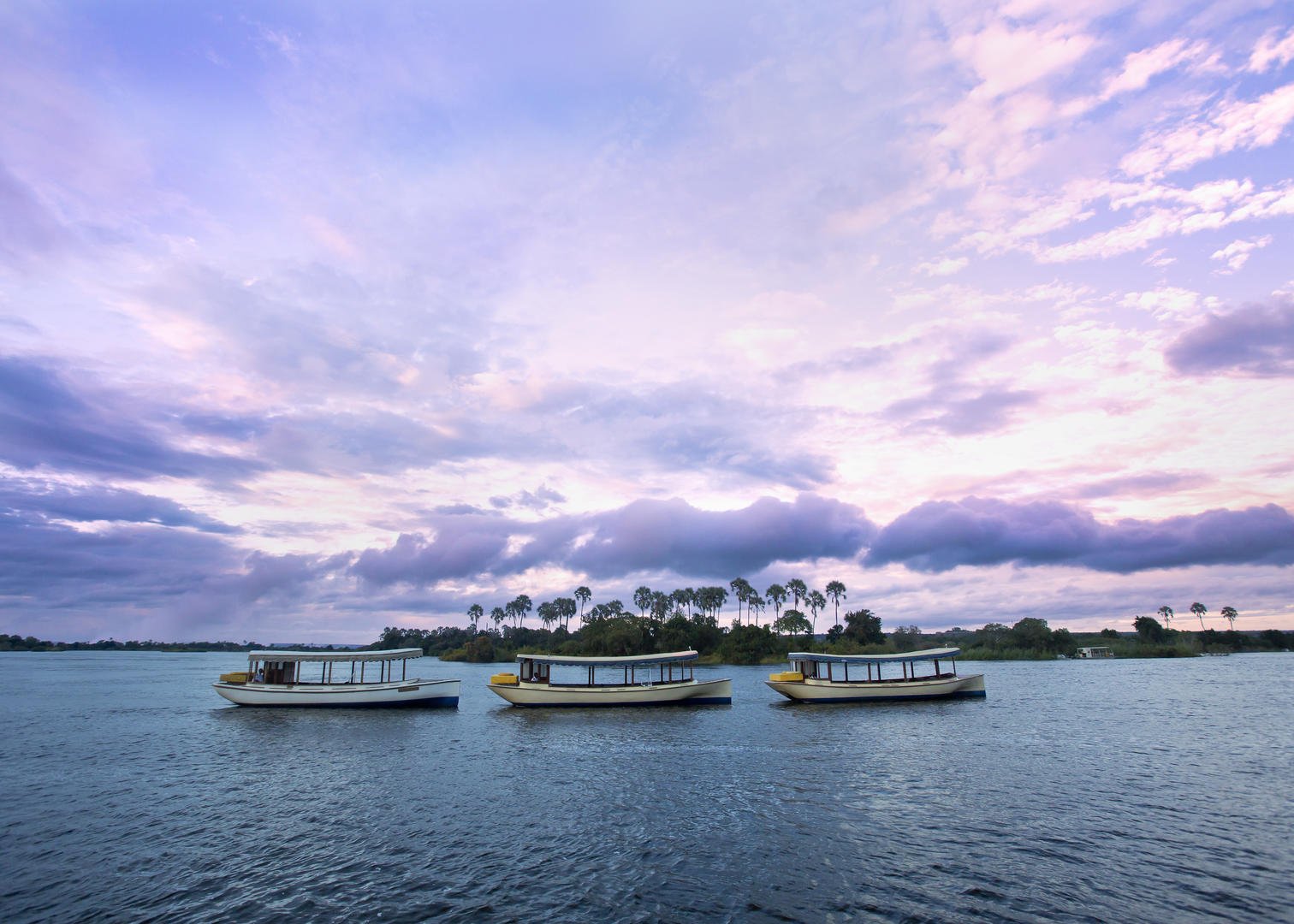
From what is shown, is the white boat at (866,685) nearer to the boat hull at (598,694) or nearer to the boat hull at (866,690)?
the boat hull at (866,690)

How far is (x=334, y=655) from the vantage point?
55.8 meters

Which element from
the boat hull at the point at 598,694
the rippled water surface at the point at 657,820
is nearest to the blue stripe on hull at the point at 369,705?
the boat hull at the point at 598,694

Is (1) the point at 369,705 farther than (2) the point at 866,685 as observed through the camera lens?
No

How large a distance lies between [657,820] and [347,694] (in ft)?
140

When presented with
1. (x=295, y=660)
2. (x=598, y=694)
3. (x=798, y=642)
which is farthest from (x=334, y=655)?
(x=798, y=642)

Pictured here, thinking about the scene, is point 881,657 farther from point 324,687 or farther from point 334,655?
point 324,687

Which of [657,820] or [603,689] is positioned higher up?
[603,689]

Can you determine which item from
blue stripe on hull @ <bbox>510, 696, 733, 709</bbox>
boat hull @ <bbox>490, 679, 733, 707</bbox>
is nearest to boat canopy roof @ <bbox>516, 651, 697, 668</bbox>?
boat hull @ <bbox>490, 679, 733, 707</bbox>

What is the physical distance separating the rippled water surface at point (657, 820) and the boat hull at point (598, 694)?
9178mm

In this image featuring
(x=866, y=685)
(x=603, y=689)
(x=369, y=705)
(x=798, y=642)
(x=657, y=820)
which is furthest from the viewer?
(x=798, y=642)

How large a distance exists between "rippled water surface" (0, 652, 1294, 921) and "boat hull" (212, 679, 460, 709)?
740 centimetres

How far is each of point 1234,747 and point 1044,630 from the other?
14150 centimetres

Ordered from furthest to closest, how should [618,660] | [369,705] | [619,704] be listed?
[619,704] < [618,660] < [369,705]

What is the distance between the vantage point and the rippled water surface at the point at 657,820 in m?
17.5
